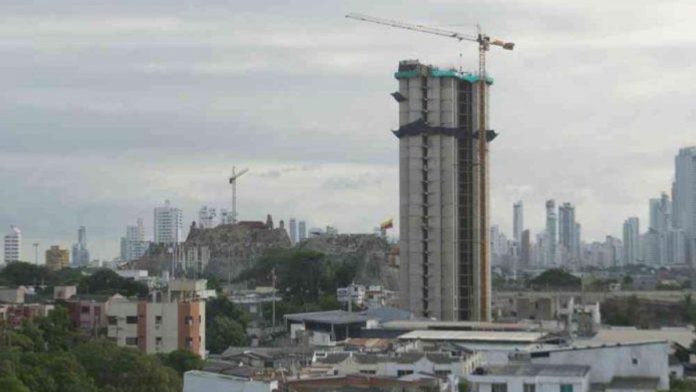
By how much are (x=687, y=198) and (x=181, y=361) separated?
137044 millimetres

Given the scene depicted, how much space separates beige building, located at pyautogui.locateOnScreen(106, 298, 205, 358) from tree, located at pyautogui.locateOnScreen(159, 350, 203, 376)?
614 centimetres

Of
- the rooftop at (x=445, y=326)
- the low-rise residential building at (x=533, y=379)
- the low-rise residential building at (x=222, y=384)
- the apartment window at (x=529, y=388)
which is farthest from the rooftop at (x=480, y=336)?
the low-rise residential building at (x=222, y=384)

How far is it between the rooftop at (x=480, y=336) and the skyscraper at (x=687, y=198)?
356 ft

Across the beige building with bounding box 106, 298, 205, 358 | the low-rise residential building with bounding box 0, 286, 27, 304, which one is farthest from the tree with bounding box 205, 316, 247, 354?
the low-rise residential building with bounding box 0, 286, 27, 304

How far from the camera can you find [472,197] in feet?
235

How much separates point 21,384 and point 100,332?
18.4 m

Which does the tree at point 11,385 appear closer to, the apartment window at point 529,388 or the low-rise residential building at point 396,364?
the low-rise residential building at point 396,364

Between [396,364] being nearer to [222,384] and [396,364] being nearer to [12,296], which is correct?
[222,384]

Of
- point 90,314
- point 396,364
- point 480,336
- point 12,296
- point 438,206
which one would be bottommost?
point 396,364

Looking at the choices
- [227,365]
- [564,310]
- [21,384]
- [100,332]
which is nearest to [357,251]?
[564,310]

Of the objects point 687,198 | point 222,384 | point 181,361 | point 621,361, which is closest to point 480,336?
point 181,361

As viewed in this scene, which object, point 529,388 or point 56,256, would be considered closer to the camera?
point 529,388

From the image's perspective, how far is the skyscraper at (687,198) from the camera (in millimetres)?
161500

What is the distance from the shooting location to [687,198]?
171 m
